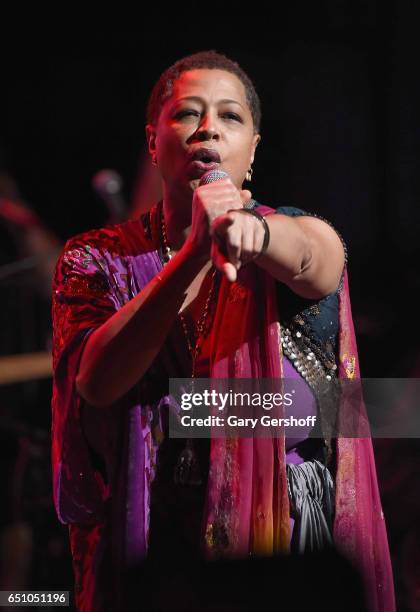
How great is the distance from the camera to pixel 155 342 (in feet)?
3.38

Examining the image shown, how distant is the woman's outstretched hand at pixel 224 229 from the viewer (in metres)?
0.89

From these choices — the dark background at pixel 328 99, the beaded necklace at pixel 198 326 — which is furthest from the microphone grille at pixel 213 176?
the dark background at pixel 328 99

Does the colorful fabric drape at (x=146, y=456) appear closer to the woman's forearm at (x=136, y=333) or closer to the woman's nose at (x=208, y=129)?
the woman's forearm at (x=136, y=333)

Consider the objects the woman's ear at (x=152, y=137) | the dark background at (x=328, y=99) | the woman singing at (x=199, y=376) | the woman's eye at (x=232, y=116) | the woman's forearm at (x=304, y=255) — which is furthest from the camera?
the dark background at (x=328, y=99)

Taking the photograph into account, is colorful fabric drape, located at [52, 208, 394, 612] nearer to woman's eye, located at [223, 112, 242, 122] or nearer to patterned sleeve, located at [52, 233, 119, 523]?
patterned sleeve, located at [52, 233, 119, 523]

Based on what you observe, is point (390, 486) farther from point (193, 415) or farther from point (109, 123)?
point (109, 123)

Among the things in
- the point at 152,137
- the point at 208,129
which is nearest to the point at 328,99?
the point at 152,137

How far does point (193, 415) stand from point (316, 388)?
0.19m

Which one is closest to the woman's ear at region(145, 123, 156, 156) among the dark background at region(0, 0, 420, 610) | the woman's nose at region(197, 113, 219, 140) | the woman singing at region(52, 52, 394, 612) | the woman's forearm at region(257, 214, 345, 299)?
the woman singing at region(52, 52, 394, 612)

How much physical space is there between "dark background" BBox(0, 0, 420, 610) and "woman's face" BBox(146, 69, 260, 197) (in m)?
0.95

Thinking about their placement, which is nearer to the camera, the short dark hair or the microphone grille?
the microphone grille

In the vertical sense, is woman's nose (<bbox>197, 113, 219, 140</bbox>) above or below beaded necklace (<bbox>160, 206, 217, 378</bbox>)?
above

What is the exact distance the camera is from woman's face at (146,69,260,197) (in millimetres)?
1173

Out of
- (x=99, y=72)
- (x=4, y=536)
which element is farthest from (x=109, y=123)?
(x=4, y=536)
